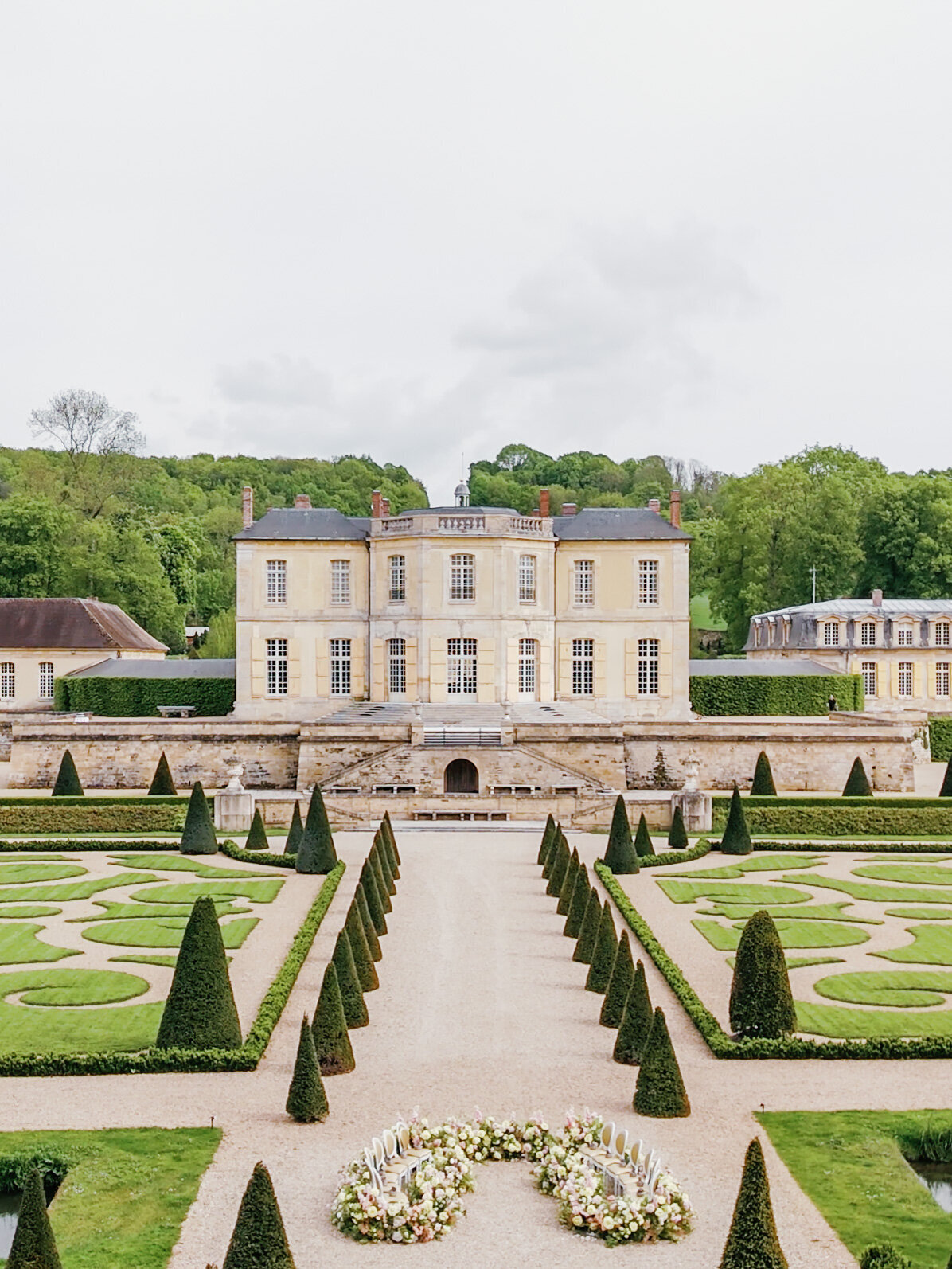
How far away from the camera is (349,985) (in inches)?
563

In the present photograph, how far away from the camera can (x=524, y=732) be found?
34125 mm

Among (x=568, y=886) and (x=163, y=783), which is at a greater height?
(x=163, y=783)

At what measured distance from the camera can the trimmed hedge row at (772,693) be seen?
142 ft

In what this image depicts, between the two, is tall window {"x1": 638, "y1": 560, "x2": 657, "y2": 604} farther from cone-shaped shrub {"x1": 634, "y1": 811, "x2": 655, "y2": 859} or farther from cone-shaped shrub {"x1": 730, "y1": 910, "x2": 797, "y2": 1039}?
cone-shaped shrub {"x1": 730, "y1": 910, "x2": 797, "y2": 1039}

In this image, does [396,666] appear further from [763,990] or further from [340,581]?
[763,990]

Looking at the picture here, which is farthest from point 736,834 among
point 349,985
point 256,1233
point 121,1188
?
point 256,1233

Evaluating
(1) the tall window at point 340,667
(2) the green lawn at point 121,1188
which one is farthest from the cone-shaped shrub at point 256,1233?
(1) the tall window at point 340,667

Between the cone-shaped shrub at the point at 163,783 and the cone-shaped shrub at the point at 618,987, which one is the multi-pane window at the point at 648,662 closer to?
the cone-shaped shrub at the point at 163,783

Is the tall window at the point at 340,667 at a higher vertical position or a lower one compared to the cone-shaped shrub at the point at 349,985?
higher

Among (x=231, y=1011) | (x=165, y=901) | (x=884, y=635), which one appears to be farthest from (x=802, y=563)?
(x=231, y=1011)

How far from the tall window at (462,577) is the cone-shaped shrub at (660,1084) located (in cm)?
2807

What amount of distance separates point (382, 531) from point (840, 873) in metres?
19.4

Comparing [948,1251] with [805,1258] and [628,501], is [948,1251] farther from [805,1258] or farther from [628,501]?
[628,501]

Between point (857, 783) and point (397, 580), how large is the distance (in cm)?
1414
